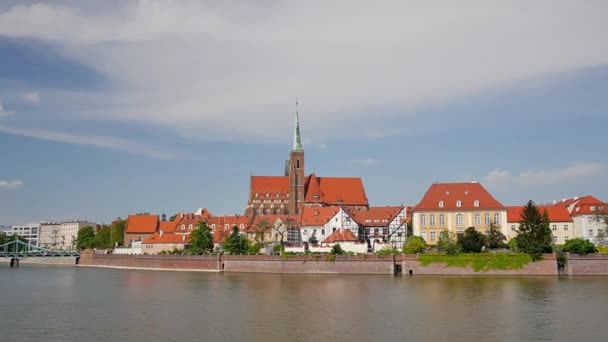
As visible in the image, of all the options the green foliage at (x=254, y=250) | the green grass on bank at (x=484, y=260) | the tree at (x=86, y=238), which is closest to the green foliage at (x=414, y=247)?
the green grass on bank at (x=484, y=260)

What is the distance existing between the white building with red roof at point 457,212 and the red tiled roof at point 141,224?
5024cm

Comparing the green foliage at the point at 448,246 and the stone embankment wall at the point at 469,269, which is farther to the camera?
the green foliage at the point at 448,246

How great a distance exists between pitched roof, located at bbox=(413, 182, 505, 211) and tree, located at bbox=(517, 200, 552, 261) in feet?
36.9

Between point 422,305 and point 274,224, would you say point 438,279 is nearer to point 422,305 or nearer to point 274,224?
point 422,305

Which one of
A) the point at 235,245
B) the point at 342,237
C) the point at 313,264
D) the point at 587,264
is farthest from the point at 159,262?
the point at 587,264

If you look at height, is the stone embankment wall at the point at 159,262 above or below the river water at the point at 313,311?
above

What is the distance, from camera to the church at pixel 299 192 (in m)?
98.9

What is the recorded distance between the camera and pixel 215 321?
32.8 meters

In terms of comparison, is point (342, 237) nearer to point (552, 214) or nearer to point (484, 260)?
point (484, 260)

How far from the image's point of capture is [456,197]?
73.1 metres

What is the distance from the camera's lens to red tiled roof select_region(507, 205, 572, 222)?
76938mm

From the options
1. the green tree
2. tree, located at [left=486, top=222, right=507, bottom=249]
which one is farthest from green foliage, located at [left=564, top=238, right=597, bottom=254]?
the green tree

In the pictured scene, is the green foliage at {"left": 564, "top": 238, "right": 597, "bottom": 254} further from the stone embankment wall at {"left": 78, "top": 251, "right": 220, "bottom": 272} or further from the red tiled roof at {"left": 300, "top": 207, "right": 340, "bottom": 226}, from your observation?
the stone embankment wall at {"left": 78, "top": 251, "right": 220, "bottom": 272}

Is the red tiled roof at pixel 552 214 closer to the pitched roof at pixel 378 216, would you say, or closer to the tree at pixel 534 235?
the pitched roof at pixel 378 216
